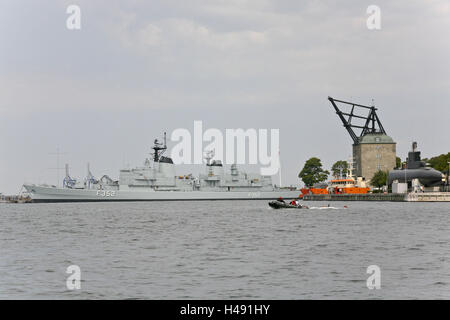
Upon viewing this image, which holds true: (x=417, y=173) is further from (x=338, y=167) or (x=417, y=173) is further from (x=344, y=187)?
(x=338, y=167)

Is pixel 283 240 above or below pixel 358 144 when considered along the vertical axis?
below

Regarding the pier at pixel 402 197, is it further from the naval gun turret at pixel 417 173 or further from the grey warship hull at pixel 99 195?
the grey warship hull at pixel 99 195

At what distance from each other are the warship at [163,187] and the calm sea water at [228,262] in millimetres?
85933

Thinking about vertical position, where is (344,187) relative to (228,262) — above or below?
above

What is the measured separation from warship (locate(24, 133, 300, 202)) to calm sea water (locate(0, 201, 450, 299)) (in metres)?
85.9

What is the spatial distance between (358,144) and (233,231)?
124821mm

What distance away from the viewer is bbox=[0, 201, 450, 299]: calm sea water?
21.2m

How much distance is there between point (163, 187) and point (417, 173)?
54.7 m

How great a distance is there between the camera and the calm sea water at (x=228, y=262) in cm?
2116

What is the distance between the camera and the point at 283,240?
124ft

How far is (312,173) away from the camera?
183 metres

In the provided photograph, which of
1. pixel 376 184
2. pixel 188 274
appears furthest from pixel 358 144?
pixel 188 274

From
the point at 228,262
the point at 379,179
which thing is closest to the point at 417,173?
the point at 379,179

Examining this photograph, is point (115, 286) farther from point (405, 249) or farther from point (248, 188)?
point (248, 188)
